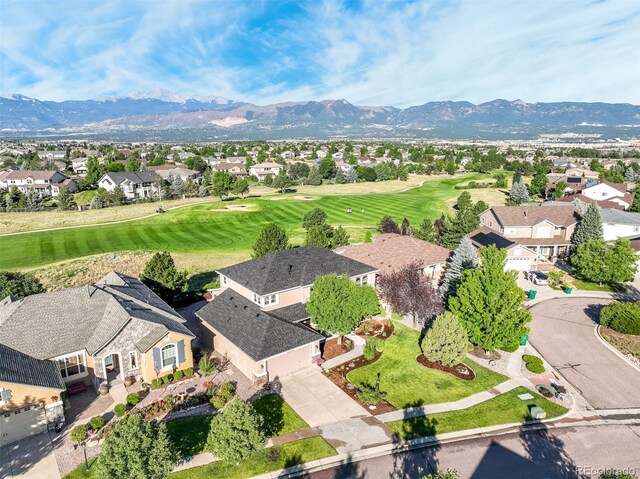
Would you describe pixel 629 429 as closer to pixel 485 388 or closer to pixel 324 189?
pixel 485 388

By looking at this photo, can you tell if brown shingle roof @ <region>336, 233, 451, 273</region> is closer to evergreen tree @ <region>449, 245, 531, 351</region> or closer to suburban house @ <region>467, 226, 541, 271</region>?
suburban house @ <region>467, 226, 541, 271</region>

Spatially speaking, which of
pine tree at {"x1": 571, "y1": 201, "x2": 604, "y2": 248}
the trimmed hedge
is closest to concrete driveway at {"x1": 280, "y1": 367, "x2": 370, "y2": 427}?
Result: the trimmed hedge

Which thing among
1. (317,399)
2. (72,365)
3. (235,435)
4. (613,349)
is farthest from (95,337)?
(613,349)

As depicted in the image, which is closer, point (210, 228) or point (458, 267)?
point (458, 267)

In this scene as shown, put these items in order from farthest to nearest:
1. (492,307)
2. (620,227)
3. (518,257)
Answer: (620,227) < (518,257) < (492,307)

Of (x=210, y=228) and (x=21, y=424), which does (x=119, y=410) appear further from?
(x=210, y=228)

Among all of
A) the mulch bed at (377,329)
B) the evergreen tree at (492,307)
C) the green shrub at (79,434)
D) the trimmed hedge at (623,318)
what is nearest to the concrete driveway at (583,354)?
the trimmed hedge at (623,318)
